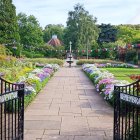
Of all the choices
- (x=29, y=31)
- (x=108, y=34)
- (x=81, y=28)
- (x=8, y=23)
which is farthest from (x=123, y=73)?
(x=108, y=34)

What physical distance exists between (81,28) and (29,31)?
853cm

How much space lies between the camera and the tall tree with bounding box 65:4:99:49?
5331 centimetres

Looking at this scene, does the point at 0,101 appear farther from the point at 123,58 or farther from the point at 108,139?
the point at 123,58

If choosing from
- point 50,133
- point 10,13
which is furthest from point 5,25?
point 50,133

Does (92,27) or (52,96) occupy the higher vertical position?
(92,27)

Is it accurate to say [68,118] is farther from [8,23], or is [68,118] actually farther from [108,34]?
[108,34]

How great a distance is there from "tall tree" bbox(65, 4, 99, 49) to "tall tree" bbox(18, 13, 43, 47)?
224 inches

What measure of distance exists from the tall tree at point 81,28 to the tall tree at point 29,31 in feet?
18.6

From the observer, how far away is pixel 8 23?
43656 mm

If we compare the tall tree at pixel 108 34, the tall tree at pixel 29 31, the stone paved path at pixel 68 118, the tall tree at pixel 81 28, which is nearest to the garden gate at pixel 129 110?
the stone paved path at pixel 68 118

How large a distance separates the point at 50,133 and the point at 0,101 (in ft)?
6.49

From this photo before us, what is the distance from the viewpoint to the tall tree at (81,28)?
5331cm

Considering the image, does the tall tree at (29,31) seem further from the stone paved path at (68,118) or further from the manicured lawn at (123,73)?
the stone paved path at (68,118)

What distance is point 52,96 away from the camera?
38.8ft
